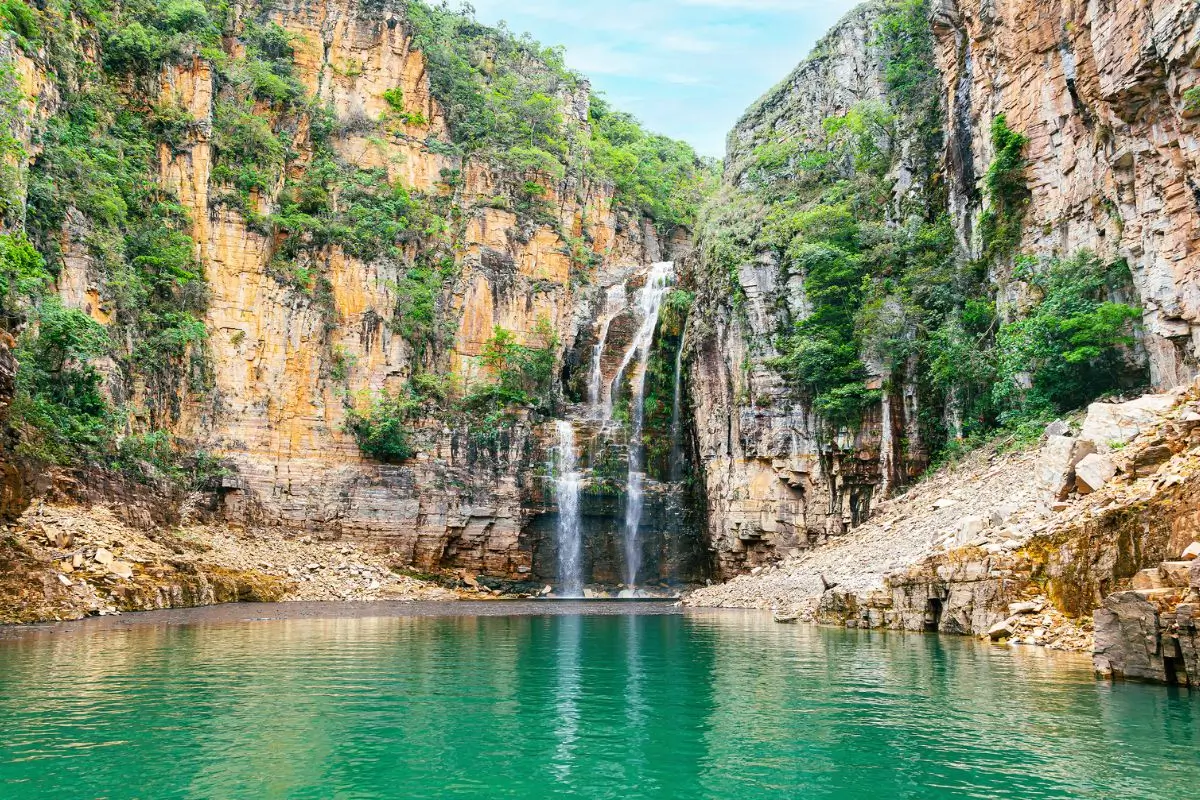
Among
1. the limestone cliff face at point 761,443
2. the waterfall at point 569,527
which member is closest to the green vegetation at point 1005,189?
the limestone cliff face at point 761,443

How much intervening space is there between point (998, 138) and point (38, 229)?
37485 millimetres

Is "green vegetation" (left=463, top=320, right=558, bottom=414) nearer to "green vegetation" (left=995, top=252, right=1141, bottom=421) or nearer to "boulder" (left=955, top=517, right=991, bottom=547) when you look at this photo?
"green vegetation" (left=995, top=252, right=1141, bottom=421)

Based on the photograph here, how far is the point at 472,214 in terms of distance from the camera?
49.9 metres

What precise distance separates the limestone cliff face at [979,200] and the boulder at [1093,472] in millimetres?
7855

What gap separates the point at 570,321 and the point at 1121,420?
112 feet

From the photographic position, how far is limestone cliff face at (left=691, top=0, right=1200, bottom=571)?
74.0ft

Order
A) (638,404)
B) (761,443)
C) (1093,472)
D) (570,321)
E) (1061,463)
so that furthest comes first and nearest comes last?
(570,321), (638,404), (761,443), (1061,463), (1093,472)

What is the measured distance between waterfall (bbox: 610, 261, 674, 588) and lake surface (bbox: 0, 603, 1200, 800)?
2378cm

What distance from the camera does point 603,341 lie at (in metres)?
48.0

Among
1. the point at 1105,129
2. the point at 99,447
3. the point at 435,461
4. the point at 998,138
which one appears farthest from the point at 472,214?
the point at 1105,129

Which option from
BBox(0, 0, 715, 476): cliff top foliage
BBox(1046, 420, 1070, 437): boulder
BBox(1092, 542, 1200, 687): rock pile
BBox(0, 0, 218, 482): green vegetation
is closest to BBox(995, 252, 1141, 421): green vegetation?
BBox(1046, 420, 1070, 437): boulder

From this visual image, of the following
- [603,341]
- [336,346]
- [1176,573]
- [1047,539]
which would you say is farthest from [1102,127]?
[336,346]

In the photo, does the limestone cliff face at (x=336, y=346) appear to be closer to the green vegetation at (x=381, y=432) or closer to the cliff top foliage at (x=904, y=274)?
the green vegetation at (x=381, y=432)

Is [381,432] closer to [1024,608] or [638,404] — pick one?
[638,404]
